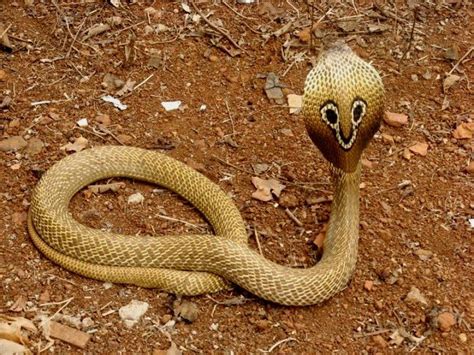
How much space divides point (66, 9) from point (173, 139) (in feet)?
4.89

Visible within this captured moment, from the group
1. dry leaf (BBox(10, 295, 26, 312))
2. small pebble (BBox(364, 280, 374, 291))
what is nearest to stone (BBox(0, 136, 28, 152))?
dry leaf (BBox(10, 295, 26, 312))

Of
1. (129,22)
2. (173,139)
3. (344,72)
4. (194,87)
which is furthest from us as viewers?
(129,22)

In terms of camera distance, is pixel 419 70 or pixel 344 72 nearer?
pixel 344 72

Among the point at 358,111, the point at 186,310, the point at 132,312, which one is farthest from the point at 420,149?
the point at 132,312

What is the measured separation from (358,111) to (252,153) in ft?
3.69

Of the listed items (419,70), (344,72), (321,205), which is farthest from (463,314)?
(419,70)

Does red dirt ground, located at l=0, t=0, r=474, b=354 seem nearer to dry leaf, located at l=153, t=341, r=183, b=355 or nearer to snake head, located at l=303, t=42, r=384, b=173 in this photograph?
dry leaf, located at l=153, t=341, r=183, b=355

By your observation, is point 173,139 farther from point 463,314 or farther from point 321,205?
point 463,314

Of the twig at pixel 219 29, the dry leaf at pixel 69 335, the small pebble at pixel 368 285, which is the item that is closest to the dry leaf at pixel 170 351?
the dry leaf at pixel 69 335

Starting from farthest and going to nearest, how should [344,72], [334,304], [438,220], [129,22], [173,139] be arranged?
[129,22], [173,139], [438,220], [334,304], [344,72]

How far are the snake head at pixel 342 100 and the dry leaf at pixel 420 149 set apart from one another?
0.97 m

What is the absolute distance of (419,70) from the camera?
5.20 meters

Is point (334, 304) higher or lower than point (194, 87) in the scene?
lower

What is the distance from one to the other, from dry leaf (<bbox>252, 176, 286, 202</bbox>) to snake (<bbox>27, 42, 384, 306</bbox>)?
0.71ft
